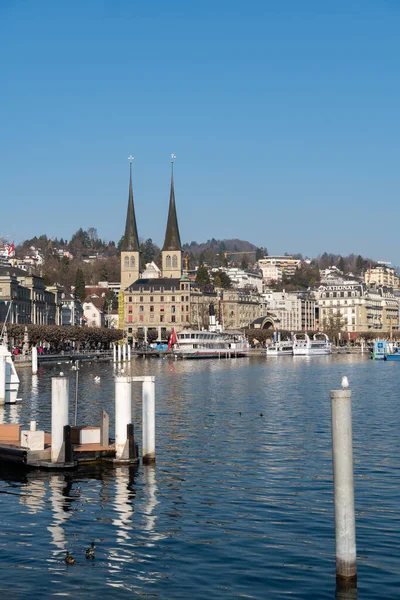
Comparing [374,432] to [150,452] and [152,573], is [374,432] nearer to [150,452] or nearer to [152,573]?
[150,452]

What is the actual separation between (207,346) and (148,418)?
13695 cm

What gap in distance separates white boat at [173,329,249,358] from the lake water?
119 meters

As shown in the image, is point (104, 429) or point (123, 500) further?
point (104, 429)

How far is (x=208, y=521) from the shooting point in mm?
22984

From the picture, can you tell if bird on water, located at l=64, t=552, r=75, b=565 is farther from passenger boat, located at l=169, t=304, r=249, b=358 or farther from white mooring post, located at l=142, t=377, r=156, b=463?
passenger boat, located at l=169, t=304, r=249, b=358

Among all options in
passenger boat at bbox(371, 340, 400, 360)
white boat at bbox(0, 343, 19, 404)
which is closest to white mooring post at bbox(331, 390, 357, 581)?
white boat at bbox(0, 343, 19, 404)

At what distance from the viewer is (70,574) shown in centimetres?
1878

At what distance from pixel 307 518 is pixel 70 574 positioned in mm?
6475

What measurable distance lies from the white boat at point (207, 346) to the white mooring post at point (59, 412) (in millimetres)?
128159

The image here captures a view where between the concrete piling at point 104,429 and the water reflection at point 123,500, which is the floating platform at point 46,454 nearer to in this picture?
the concrete piling at point 104,429

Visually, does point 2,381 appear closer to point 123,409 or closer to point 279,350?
point 123,409

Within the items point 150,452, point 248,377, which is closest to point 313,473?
point 150,452

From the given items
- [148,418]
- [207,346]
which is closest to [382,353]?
[207,346]

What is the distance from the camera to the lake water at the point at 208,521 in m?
18.3
